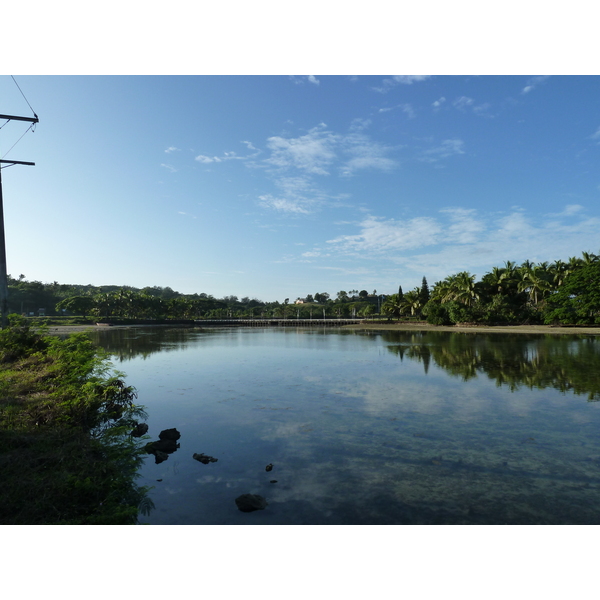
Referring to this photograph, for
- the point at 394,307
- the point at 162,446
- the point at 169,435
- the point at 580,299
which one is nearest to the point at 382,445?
the point at 162,446

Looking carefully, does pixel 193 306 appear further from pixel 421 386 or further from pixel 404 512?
pixel 404 512

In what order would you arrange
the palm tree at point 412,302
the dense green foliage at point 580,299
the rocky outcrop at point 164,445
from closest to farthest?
the rocky outcrop at point 164,445 → the dense green foliage at point 580,299 → the palm tree at point 412,302

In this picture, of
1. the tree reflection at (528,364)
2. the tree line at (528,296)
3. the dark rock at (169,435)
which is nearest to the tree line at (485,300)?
the tree line at (528,296)

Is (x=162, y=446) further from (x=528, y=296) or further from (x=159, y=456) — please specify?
(x=528, y=296)

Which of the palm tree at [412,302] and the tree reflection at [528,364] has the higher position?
the palm tree at [412,302]

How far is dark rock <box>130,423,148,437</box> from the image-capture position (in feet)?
35.7

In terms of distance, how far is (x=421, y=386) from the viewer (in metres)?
16.9

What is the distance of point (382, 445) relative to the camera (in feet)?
31.9

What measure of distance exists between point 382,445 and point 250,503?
4.41 m

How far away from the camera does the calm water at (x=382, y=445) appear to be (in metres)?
6.58

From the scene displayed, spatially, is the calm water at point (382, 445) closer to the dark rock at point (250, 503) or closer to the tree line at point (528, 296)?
the dark rock at point (250, 503)

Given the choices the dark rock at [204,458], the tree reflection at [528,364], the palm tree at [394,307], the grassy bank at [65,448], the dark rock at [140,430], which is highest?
the palm tree at [394,307]

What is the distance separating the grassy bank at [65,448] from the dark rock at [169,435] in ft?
2.64

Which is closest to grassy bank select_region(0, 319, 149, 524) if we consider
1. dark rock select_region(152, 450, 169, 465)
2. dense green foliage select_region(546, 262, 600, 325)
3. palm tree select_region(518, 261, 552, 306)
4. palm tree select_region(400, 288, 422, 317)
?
dark rock select_region(152, 450, 169, 465)
